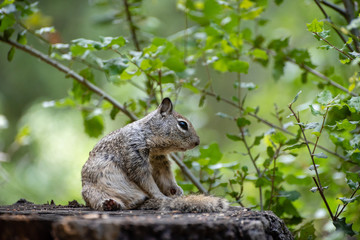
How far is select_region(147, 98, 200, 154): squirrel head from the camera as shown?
8.51 ft

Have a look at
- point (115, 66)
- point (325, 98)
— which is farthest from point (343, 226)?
point (115, 66)

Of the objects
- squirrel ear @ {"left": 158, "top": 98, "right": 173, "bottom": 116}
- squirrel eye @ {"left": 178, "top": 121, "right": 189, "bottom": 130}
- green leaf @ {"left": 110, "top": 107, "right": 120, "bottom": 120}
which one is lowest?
green leaf @ {"left": 110, "top": 107, "right": 120, "bottom": 120}

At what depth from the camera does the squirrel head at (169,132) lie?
2594mm

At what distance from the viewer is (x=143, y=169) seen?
93.9 inches

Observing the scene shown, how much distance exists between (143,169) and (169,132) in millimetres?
352

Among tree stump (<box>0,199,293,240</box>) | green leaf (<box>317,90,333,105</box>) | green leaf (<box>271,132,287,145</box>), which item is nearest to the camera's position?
tree stump (<box>0,199,293,240</box>)

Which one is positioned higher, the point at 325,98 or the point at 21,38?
the point at 325,98

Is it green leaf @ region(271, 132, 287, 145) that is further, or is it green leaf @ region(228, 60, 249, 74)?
green leaf @ region(228, 60, 249, 74)

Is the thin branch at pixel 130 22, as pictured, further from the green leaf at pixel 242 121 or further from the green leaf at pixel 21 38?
the green leaf at pixel 242 121

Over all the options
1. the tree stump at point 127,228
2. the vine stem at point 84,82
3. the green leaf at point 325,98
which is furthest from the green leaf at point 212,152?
the tree stump at point 127,228

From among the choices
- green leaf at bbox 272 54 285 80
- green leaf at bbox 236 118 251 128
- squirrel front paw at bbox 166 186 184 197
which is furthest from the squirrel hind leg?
green leaf at bbox 272 54 285 80

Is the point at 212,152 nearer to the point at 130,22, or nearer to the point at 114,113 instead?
the point at 114,113

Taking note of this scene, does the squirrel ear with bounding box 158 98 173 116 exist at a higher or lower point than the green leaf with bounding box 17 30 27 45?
lower

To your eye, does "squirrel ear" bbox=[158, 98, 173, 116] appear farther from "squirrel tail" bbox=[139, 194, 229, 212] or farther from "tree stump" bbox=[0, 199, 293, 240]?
"tree stump" bbox=[0, 199, 293, 240]
